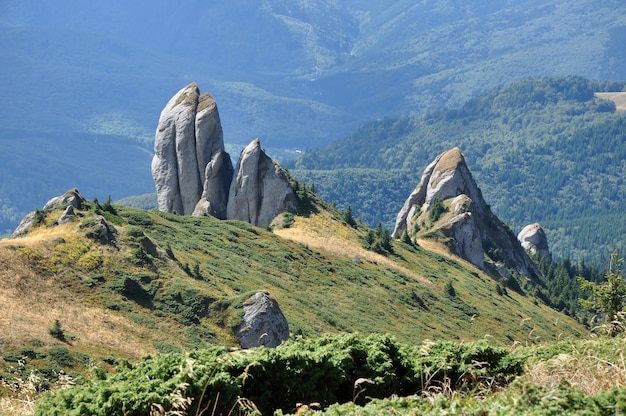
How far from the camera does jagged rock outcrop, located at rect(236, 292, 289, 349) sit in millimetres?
46312

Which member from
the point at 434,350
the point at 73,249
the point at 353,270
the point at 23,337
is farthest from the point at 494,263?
the point at 434,350

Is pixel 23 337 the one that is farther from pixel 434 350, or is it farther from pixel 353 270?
pixel 353 270

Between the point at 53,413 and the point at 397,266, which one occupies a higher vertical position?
the point at 53,413

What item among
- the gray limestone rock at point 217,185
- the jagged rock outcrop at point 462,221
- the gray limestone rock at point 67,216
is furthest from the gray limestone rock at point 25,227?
the jagged rock outcrop at point 462,221

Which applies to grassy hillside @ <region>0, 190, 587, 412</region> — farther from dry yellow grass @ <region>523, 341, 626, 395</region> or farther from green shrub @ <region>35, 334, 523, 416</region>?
dry yellow grass @ <region>523, 341, 626, 395</region>

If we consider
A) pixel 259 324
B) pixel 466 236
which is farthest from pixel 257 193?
pixel 259 324

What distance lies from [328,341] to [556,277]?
126289 millimetres

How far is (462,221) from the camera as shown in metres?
110

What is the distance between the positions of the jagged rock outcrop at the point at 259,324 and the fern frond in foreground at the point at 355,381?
29448 millimetres

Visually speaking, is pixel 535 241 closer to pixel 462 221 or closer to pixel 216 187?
pixel 462 221

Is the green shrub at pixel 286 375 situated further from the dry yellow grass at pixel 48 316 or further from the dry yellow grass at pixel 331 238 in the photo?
the dry yellow grass at pixel 331 238

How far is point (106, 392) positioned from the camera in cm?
1311

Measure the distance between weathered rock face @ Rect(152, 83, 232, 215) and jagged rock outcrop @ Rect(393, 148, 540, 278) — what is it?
30.8 meters

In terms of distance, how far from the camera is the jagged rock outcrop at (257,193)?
91.8 metres
